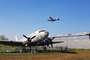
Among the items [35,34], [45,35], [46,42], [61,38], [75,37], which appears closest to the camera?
[45,35]

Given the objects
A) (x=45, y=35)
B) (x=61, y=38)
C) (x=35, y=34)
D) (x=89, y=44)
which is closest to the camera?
(x=45, y=35)

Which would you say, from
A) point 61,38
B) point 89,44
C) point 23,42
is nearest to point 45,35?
point 23,42

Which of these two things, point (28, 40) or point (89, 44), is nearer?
point (28, 40)

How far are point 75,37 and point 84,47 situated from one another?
8.18 meters

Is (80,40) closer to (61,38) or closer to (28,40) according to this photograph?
(61,38)

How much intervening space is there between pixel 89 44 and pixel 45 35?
23057 millimetres

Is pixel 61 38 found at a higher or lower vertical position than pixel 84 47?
higher

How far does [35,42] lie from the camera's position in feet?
88.9

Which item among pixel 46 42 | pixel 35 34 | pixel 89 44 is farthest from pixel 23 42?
pixel 89 44

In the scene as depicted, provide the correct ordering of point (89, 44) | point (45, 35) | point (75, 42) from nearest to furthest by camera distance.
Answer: point (45, 35), point (89, 44), point (75, 42)

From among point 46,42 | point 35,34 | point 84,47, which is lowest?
point 84,47

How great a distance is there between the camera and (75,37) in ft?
163

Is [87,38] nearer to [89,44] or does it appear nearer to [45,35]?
[89,44]

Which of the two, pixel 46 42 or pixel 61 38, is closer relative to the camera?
pixel 46 42
